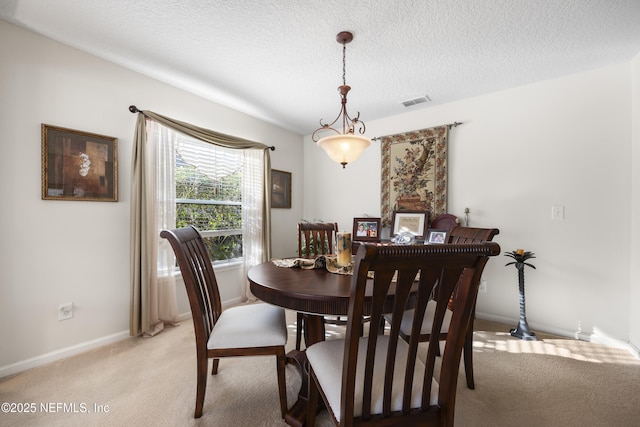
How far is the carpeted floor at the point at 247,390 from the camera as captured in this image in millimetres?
1463

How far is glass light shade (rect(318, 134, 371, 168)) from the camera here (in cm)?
194

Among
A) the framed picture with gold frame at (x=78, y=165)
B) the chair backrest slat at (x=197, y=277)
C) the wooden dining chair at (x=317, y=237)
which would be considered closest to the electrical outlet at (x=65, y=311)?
the framed picture with gold frame at (x=78, y=165)

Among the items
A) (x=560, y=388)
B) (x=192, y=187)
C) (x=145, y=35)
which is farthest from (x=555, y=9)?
(x=192, y=187)

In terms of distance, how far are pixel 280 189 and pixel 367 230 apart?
1.45 meters

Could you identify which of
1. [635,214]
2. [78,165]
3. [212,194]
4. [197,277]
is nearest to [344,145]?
[197,277]

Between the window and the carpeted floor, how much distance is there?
4.15 feet

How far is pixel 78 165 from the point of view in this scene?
6.99 feet

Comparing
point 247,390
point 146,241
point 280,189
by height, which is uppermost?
point 280,189

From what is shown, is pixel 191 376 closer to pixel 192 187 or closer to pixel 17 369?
pixel 17 369

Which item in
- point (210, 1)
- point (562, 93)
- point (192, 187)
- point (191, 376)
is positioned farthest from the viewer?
point (192, 187)

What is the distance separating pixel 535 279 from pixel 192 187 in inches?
146

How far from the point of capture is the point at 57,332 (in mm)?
2051

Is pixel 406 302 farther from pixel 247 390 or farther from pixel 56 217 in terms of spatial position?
pixel 56 217

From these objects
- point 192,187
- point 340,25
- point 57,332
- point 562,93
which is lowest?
point 57,332
